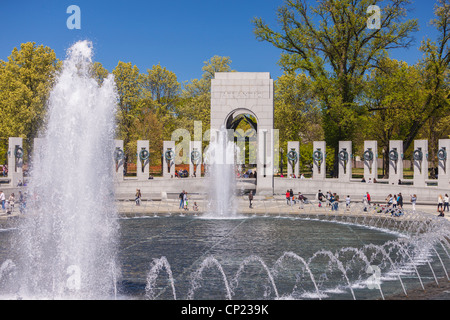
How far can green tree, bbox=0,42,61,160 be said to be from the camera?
4809 centimetres

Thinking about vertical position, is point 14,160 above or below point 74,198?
above

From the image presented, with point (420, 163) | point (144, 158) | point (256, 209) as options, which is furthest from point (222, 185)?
point (420, 163)

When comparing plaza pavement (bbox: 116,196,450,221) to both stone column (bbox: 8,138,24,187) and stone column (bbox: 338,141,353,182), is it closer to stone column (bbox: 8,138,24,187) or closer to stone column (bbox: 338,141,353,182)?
stone column (bbox: 338,141,353,182)

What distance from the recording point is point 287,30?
152ft

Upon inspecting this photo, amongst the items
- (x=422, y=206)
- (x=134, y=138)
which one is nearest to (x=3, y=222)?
(x=422, y=206)

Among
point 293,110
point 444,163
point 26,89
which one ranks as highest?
point 26,89

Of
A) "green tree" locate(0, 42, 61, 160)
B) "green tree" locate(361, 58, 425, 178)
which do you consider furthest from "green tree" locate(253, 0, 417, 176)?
"green tree" locate(0, 42, 61, 160)

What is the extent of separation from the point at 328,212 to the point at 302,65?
20397 mm

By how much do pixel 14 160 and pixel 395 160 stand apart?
1136 inches

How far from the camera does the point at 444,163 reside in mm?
34688

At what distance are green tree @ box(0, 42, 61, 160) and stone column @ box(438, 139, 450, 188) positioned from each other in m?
36.6

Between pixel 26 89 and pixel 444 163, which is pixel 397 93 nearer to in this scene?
pixel 444 163

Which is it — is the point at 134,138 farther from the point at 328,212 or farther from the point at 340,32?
the point at 328,212

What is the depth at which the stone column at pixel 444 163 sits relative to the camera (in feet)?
113
